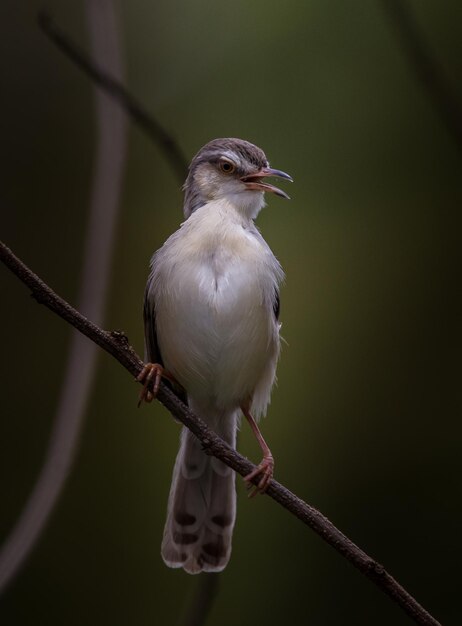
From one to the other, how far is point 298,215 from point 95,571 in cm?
251

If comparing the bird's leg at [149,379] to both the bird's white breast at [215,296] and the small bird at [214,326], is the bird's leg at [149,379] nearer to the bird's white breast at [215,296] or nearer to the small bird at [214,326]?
the small bird at [214,326]

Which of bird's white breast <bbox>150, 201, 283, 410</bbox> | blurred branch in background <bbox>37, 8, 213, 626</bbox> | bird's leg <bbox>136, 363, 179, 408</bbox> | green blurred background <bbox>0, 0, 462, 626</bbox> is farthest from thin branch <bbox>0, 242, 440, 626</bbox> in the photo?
green blurred background <bbox>0, 0, 462, 626</bbox>

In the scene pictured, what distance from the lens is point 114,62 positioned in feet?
11.5

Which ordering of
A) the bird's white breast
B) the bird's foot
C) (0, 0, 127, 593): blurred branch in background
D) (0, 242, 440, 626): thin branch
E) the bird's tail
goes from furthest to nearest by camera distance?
the bird's tail → the bird's white breast → the bird's foot → (0, 0, 127, 593): blurred branch in background → (0, 242, 440, 626): thin branch

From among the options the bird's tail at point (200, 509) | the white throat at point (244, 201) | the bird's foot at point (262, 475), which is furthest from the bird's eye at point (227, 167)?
the bird's foot at point (262, 475)

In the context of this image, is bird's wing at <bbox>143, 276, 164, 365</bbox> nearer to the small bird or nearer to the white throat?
the small bird

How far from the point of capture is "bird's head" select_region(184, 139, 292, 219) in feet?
12.8

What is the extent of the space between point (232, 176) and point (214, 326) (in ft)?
2.19

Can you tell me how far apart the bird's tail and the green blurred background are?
118 cm

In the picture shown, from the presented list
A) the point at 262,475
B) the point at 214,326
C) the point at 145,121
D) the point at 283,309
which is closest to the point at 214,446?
the point at 262,475

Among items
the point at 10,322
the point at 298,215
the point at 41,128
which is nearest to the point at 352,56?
the point at 298,215

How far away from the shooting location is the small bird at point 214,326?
3639 mm

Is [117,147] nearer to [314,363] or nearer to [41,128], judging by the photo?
[314,363]

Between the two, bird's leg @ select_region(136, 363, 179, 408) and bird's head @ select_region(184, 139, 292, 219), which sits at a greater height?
bird's head @ select_region(184, 139, 292, 219)
